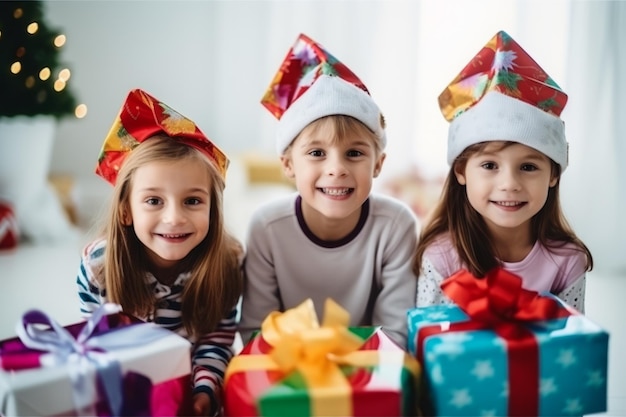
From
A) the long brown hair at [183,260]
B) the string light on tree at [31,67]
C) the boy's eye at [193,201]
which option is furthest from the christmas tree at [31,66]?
the boy's eye at [193,201]

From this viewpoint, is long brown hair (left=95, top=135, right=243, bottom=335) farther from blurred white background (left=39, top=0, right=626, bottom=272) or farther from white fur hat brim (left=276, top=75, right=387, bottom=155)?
blurred white background (left=39, top=0, right=626, bottom=272)

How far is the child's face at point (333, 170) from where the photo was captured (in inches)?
52.3

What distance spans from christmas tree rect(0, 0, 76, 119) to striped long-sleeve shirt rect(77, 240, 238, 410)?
4.37ft

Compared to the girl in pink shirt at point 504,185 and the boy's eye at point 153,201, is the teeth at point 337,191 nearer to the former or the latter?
the girl in pink shirt at point 504,185

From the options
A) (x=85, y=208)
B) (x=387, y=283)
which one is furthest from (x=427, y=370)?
(x=85, y=208)

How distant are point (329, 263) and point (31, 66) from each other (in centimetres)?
157

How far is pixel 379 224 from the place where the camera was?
1474mm

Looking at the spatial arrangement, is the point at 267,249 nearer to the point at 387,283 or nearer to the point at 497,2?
the point at 387,283

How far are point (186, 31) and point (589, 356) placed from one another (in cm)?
264

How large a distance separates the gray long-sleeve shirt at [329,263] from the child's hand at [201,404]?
0.94 feet

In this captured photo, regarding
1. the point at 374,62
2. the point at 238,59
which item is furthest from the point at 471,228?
the point at 238,59

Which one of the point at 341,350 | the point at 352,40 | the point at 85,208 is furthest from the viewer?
the point at 85,208

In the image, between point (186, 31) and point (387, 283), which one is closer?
point (387, 283)

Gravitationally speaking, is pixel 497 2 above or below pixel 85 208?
above
